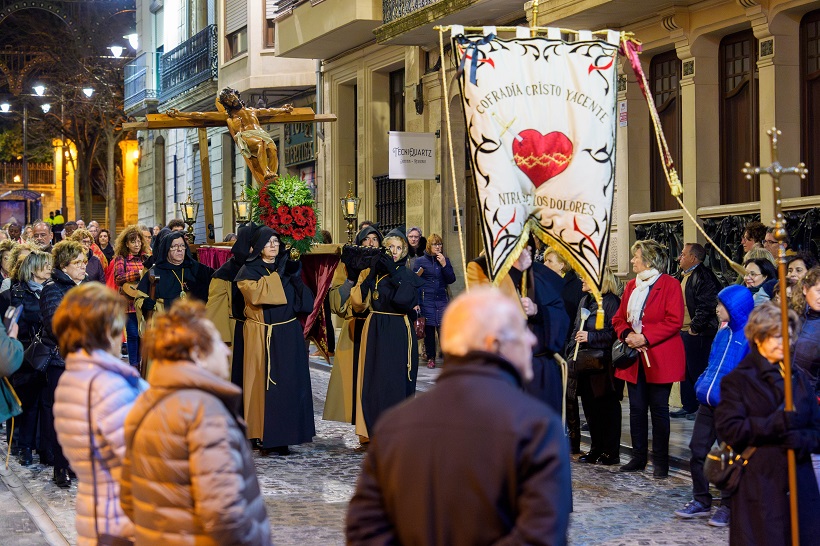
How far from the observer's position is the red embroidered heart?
8.03m

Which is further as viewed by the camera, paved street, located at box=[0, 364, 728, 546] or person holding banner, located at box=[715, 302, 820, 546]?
paved street, located at box=[0, 364, 728, 546]

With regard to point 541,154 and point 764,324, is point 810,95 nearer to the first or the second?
point 541,154

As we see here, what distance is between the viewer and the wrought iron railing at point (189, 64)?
103 feet

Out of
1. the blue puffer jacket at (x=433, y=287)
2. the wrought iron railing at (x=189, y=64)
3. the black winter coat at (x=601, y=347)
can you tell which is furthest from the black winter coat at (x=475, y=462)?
the wrought iron railing at (x=189, y=64)

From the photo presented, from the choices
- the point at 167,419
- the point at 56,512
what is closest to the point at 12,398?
the point at 56,512

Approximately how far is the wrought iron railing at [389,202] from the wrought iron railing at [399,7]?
10.6 feet

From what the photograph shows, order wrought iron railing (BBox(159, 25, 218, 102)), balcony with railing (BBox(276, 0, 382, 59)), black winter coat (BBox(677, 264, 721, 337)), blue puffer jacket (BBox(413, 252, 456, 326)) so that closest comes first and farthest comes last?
black winter coat (BBox(677, 264, 721, 337)), blue puffer jacket (BBox(413, 252, 456, 326)), balcony with railing (BBox(276, 0, 382, 59)), wrought iron railing (BBox(159, 25, 218, 102))

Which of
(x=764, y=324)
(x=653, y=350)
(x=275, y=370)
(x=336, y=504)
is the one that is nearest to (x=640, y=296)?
(x=653, y=350)

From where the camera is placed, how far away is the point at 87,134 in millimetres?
55344

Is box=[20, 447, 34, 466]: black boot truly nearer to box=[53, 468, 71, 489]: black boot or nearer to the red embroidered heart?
box=[53, 468, 71, 489]: black boot

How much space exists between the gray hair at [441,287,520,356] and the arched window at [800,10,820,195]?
11.6 meters

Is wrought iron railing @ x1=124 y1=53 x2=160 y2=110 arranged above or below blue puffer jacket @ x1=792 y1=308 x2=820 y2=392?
above

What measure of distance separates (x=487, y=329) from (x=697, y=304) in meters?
9.42

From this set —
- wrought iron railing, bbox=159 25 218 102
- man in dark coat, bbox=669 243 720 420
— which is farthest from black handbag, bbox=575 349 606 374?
wrought iron railing, bbox=159 25 218 102
